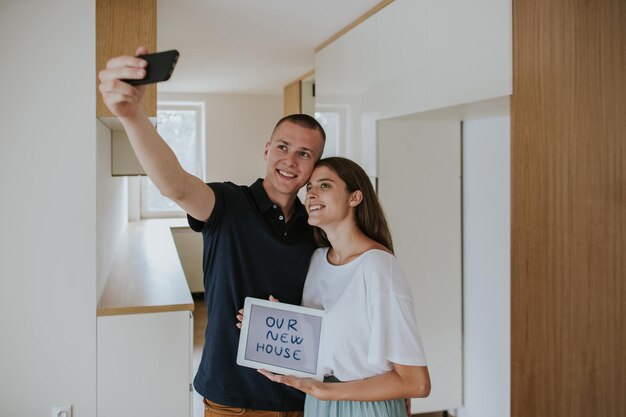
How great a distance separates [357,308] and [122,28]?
187 cm

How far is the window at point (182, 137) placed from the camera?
7.43 meters

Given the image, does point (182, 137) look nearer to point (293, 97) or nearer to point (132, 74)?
point (293, 97)

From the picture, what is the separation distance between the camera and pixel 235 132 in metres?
7.42

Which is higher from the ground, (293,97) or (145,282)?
(293,97)

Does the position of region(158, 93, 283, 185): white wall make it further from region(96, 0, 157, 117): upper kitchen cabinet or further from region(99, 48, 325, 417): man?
region(99, 48, 325, 417): man

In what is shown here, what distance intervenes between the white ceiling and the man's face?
1994 mm

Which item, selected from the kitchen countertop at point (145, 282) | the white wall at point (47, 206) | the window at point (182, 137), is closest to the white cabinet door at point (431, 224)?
the kitchen countertop at point (145, 282)

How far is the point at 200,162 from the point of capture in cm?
753

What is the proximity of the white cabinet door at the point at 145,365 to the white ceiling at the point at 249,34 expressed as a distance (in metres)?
1.92

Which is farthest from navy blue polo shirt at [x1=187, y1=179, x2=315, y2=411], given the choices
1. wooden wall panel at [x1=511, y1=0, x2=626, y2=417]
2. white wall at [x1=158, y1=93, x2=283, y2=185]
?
white wall at [x1=158, y1=93, x2=283, y2=185]

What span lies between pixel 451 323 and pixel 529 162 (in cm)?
159

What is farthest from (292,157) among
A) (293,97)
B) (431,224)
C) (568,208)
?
(293,97)

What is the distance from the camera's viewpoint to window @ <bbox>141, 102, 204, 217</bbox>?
7.43m

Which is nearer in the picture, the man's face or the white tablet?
the white tablet
